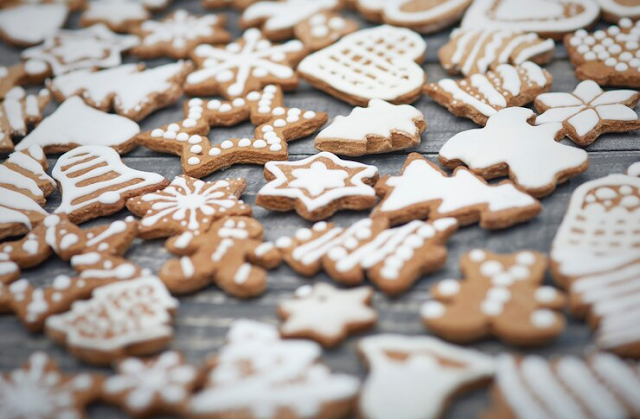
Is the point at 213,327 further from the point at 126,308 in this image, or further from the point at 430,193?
the point at 430,193

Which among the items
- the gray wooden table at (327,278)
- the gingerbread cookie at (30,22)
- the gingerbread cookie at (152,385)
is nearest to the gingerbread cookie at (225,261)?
the gray wooden table at (327,278)

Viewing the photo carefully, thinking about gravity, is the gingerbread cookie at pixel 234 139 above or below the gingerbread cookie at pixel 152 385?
above

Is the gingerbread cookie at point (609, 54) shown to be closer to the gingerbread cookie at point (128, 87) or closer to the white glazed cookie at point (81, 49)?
the gingerbread cookie at point (128, 87)

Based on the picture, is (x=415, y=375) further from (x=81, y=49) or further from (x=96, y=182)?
(x=81, y=49)

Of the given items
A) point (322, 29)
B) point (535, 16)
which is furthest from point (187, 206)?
point (535, 16)

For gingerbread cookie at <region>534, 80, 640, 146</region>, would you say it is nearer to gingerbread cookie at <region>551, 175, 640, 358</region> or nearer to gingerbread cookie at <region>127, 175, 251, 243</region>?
gingerbread cookie at <region>551, 175, 640, 358</region>
